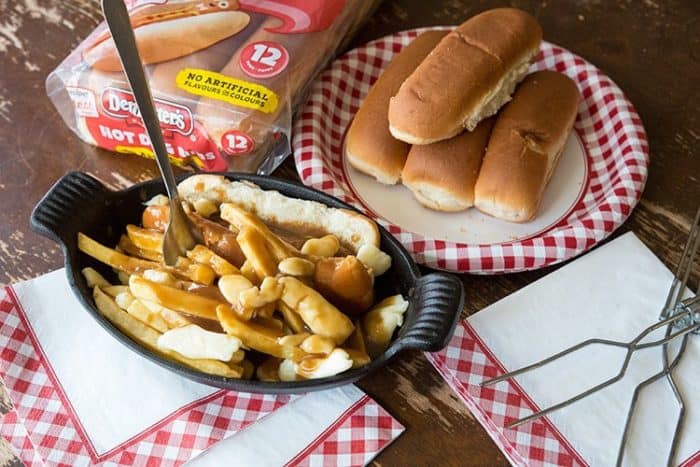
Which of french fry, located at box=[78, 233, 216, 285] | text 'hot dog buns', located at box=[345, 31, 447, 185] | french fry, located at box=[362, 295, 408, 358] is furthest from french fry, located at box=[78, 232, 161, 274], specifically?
text 'hot dog buns', located at box=[345, 31, 447, 185]

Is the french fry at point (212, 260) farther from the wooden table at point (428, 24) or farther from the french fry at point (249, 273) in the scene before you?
the wooden table at point (428, 24)

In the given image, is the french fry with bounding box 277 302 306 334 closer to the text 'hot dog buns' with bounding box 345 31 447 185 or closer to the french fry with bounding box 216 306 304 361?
the french fry with bounding box 216 306 304 361

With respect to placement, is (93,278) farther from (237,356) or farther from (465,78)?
(465,78)

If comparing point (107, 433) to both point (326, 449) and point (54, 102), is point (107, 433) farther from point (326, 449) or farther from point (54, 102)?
point (54, 102)

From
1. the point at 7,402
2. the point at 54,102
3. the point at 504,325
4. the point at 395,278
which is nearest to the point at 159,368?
the point at 7,402

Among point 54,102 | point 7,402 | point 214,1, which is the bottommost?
point 7,402

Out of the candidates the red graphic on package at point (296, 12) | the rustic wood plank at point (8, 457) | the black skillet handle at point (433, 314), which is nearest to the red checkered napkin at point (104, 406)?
the rustic wood plank at point (8, 457)
